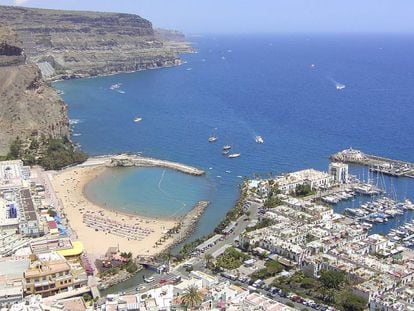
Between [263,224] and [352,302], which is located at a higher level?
[352,302]

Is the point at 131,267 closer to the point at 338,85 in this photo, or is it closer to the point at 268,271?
the point at 268,271

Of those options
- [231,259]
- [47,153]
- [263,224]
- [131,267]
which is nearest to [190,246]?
[231,259]

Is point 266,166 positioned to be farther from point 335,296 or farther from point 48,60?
point 48,60

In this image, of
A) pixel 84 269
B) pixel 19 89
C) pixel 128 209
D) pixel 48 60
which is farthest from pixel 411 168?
pixel 48 60

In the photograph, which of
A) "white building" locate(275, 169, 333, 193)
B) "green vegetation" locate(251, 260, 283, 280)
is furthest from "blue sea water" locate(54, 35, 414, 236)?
"green vegetation" locate(251, 260, 283, 280)

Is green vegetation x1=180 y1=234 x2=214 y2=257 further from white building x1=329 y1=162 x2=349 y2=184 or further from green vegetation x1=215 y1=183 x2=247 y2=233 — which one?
white building x1=329 y1=162 x2=349 y2=184

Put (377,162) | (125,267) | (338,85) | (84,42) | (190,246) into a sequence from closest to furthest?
(125,267) < (190,246) < (377,162) < (338,85) < (84,42)
